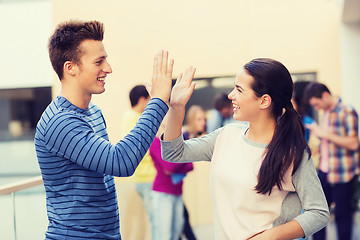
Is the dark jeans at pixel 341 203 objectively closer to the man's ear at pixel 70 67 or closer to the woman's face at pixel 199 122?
the woman's face at pixel 199 122

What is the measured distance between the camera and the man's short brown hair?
5.57 feet

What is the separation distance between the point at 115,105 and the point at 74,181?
22.4 ft

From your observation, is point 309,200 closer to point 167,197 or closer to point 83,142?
point 83,142

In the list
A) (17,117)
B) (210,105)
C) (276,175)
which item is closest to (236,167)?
(276,175)

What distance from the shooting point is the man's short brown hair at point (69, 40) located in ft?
5.57

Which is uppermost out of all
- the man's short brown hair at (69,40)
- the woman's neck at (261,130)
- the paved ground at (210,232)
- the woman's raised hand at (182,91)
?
the man's short brown hair at (69,40)

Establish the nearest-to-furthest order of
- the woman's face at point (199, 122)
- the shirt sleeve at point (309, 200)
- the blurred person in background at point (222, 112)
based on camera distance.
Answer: the shirt sleeve at point (309, 200) → the woman's face at point (199, 122) → the blurred person in background at point (222, 112)

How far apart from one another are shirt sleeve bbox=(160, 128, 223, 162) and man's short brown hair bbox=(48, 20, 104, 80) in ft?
1.47

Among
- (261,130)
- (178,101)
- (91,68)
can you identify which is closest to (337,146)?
(261,130)

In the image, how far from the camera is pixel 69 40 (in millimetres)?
1700

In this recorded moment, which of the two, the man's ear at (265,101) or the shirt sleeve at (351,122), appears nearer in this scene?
the man's ear at (265,101)

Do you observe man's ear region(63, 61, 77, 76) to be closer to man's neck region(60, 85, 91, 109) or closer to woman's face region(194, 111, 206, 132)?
man's neck region(60, 85, 91, 109)

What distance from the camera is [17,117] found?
11.5 m

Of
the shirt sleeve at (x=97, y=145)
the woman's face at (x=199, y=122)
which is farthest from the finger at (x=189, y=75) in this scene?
the woman's face at (x=199, y=122)
